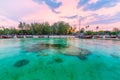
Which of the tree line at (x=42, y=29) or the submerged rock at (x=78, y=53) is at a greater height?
the tree line at (x=42, y=29)

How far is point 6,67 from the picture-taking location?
255 inches

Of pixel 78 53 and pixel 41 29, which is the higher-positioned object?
pixel 41 29

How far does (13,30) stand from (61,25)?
24223 mm

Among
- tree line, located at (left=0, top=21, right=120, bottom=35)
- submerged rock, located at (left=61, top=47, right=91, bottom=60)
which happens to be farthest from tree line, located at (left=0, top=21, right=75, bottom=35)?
submerged rock, located at (left=61, top=47, right=91, bottom=60)

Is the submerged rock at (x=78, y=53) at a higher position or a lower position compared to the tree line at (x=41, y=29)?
lower

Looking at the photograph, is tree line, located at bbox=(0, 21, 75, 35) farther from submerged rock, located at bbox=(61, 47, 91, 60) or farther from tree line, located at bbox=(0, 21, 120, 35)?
submerged rock, located at bbox=(61, 47, 91, 60)

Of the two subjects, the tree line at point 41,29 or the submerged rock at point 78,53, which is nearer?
the submerged rock at point 78,53

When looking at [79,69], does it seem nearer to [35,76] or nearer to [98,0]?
[35,76]

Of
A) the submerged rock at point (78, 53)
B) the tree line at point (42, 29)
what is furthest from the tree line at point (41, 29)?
the submerged rock at point (78, 53)

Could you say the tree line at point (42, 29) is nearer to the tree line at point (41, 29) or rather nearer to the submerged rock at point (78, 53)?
the tree line at point (41, 29)

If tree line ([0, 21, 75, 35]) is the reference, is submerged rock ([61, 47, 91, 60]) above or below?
below

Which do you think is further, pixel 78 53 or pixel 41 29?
pixel 41 29

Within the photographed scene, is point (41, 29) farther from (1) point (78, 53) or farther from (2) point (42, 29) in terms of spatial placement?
(1) point (78, 53)

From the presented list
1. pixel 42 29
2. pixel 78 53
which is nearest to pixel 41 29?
pixel 42 29
